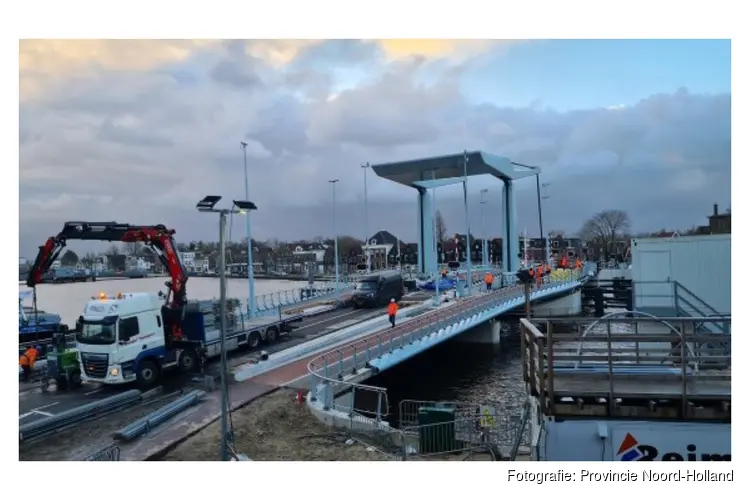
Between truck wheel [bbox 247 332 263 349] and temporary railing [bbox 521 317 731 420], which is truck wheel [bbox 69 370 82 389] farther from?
temporary railing [bbox 521 317 731 420]

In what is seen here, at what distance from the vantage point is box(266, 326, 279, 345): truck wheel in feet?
71.5

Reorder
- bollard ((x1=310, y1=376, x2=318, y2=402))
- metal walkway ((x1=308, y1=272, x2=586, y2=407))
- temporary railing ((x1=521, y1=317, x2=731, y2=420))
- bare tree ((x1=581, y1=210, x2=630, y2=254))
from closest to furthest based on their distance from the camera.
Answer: temporary railing ((x1=521, y1=317, x2=731, y2=420))
bollard ((x1=310, y1=376, x2=318, y2=402))
metal walkway ((x1=308, y1=272, x2=586, y2=407))
bare tree ((x1=581, y1=210, x2=630, y2=254))

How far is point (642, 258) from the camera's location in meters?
15.6

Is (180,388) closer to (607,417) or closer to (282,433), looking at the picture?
(282,433)

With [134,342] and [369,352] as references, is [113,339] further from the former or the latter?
[369,352]

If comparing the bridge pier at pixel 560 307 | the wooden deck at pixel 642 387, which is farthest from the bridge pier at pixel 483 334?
the wooden deck at pixel 642 387

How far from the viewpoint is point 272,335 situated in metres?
22.0

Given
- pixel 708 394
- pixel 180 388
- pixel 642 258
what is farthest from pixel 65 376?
pixel 642 258

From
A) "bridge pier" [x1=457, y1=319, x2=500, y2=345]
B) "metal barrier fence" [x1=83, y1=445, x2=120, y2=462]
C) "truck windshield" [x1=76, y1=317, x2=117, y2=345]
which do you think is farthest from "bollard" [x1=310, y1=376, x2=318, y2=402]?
"bridge pier" [x1=457, y1=319, x2=500, y2=345]

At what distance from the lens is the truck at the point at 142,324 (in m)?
14.7

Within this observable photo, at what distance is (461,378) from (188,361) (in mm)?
12242

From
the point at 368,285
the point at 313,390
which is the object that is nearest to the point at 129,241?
the point at 313,390

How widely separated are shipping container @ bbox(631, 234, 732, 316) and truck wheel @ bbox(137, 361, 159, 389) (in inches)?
575
